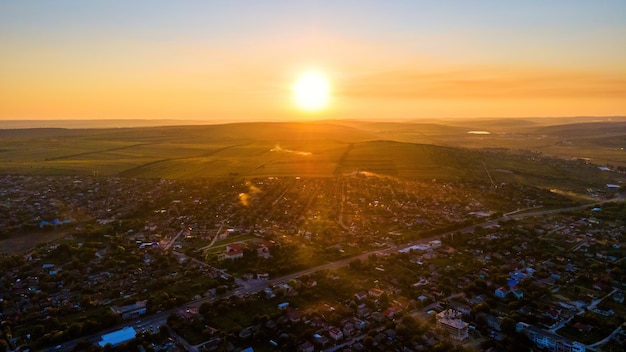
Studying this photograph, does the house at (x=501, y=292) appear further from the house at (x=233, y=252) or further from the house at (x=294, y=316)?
the house at (x=233, y=252)

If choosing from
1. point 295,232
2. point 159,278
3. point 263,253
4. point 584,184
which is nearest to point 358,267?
point 263,253

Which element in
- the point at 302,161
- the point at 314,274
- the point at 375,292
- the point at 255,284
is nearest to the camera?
the point at 375,292

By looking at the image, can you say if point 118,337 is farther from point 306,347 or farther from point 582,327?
point 582,327

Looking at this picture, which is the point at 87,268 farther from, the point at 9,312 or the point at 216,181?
the point at 216,181

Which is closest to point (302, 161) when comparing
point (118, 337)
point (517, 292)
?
point (517, 292)

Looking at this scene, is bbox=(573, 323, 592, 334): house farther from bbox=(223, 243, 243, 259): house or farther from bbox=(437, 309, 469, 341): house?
bbox=(223, 243, 243, 259): house

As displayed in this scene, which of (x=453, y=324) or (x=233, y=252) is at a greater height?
(x=233, y=252)
